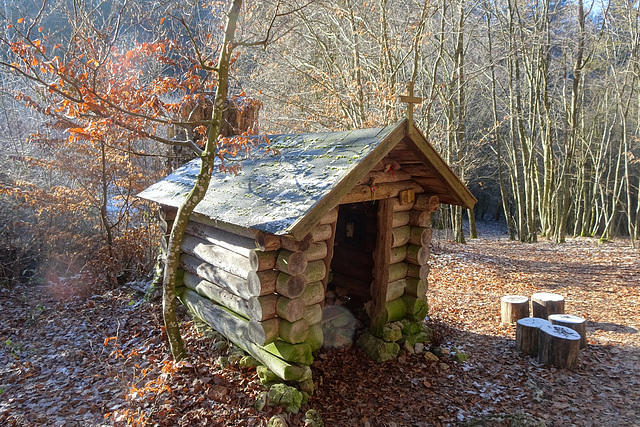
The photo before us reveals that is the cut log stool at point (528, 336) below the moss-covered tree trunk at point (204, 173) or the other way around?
below

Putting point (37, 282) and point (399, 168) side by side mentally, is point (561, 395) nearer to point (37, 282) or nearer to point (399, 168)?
point (399, 168)

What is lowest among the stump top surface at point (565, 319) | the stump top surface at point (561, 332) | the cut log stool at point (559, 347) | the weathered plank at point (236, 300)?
the cut log stool at point (559, 347)

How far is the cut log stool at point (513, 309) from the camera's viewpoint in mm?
7969

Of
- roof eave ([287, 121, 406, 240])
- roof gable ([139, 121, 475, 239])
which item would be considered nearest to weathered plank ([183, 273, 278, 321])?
roof gable ([139, 121, 475, 239])

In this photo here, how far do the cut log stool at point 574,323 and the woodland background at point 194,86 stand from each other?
21.9ft

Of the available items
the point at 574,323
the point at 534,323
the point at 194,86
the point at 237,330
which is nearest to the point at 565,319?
the point at 574,323

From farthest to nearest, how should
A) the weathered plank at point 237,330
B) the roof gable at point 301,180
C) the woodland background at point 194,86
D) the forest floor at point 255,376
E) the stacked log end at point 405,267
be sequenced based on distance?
the woodland background at point 194,86
the stacked log end at point 405,267
the weathered plank at point 237,330
the forest floor at point 255,376
the roof gable at point 301,180

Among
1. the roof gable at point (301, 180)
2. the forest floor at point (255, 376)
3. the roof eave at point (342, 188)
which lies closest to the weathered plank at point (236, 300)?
the forest floor at point (255, 376)

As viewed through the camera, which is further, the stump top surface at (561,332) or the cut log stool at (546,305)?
the cut log stool at (546,305)

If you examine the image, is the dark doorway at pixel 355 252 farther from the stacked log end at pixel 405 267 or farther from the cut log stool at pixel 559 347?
the cut log stool at pixel 559 347

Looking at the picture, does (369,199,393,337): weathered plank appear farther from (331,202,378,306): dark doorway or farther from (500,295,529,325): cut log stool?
(500,295,529,325): cut log stool

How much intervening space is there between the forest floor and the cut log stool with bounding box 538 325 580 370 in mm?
142

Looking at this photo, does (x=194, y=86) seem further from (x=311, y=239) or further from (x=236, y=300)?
(x=236, y=300)

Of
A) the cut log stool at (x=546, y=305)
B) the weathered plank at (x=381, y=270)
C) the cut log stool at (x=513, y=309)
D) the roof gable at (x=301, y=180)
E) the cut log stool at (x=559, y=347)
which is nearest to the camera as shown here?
the roof gable at (x=301, y=180)
